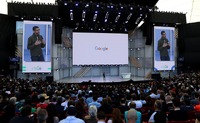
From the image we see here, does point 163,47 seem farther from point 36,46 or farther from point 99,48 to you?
point 36,46

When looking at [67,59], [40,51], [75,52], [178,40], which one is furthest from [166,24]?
[40,51]

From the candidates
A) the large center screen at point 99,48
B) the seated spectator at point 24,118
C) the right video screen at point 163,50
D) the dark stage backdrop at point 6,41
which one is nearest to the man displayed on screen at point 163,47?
the right video screen at point 163,50

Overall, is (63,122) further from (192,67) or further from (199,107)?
(192,67)

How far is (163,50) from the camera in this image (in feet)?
99.8

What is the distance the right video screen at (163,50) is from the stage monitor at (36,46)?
14926 mm

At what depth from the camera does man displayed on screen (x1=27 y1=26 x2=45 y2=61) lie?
963 inches

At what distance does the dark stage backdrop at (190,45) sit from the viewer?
31.5 m

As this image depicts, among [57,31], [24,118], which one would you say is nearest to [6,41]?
[57,31]

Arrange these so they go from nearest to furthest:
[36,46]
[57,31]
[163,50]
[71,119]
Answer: [71,119] → [36,46] → [57,31] → [163,50]

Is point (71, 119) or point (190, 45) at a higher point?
point (190, 45)

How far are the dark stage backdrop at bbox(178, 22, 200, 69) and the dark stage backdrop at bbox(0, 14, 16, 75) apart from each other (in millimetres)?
23310

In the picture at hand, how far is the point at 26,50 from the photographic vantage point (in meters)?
24.4

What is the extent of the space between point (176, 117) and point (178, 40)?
28.6 metres

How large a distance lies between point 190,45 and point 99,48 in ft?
44.9
